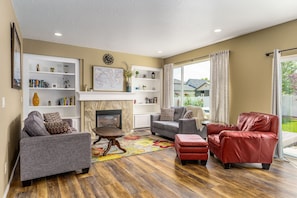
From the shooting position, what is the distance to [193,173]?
291 centimetres

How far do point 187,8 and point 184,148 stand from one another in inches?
93.8

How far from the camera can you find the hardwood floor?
231cm

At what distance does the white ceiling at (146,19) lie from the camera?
2.86 m

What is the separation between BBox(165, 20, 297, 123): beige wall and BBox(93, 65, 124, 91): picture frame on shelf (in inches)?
124

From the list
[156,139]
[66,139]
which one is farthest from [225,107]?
[66,139]

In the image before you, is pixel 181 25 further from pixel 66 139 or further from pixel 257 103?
pixel 66 139

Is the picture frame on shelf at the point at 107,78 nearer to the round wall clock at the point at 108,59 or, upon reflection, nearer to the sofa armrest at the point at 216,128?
the round wall clock at the point at 108,59

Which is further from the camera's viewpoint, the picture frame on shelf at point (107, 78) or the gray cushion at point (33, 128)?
the picture frame on shelf at point (107, 78)

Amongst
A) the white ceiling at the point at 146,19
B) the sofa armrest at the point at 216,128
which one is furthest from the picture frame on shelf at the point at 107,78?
the sofa armrest at the point at 216,128

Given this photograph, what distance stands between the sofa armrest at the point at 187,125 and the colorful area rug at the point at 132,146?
0.47 meters

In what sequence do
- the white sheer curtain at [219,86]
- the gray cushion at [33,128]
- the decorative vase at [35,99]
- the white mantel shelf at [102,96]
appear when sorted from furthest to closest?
the white mantel shelf at [102,96] → the decorative vase at [35,99] → the white sheer curtain at [219,86] → the gray cushion at [33,128]

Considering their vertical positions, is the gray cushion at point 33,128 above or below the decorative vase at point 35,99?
below

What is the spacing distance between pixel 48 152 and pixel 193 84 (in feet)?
15.2

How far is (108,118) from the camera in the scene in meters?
5.73
